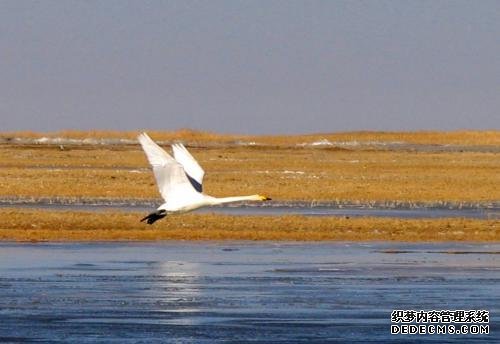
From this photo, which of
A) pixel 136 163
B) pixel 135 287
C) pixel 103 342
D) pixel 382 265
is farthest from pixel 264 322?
pixel 136 163

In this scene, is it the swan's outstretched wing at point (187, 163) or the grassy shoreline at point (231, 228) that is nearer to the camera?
the swan's outstretched wing at point (187, 163)

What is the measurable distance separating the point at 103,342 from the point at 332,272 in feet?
21.2

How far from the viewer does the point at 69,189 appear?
36.2 m

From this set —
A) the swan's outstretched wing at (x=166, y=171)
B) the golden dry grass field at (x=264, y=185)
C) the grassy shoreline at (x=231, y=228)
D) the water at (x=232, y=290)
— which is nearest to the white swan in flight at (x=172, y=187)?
the swan's outstretched wing at (x=166, y=171)

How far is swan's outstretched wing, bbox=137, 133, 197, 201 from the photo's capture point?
18172mm

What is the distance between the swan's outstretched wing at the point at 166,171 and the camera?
1817 centimetres

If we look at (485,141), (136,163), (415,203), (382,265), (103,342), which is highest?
(485,141)

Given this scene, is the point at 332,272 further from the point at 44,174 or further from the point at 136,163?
the point at 136,163

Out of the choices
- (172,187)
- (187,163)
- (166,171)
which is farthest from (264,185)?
(166,171)

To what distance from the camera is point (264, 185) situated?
127ft

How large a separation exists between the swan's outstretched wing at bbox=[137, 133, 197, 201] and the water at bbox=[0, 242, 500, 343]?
3.62ft

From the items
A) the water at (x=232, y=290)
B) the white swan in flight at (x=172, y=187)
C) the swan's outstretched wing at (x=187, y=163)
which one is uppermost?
the swan's outstretched wing at (x=187, y=163)

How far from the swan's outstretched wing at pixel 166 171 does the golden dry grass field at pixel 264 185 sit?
5.92 m

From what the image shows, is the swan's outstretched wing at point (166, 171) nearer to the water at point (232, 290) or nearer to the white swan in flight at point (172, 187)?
Answer: the white swan in flight at point (172, 187)
